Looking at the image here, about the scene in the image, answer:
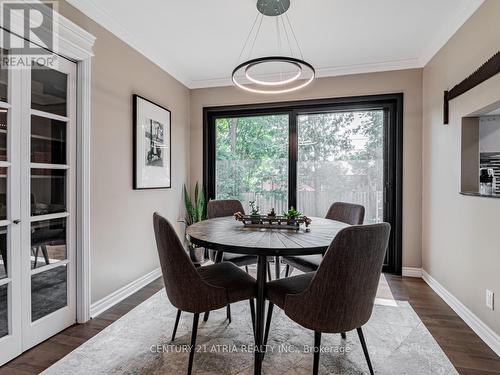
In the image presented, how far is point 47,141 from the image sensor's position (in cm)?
200

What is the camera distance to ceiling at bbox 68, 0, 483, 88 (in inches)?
89.7

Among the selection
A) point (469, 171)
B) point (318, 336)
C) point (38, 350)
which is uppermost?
point (469, 171)

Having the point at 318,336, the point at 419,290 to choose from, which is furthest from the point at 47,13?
the point at 419,290

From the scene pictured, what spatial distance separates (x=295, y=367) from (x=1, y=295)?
1.87m

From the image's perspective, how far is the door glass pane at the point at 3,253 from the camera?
1.73 meters

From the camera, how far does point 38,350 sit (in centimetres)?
186

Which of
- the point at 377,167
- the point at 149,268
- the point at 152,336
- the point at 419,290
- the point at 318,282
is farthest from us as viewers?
the point at 377,167

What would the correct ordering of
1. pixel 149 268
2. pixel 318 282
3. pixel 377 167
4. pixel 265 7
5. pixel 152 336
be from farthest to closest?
pixel 377 167, pixel 149 268, pixel 265 7, pixel 152 336, pixel 318 282

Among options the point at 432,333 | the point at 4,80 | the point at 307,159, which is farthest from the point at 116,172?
the point at 432,333

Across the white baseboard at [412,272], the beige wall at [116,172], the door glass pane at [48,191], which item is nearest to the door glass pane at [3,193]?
the door glass pane at [48,191]

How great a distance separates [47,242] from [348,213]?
254 cm

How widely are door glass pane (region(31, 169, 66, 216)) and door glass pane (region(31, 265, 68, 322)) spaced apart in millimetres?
456

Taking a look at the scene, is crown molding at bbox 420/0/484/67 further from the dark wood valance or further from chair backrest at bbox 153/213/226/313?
chair backrest at bbox 153/213/226/313

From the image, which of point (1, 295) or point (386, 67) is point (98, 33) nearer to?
point (1, 295)
